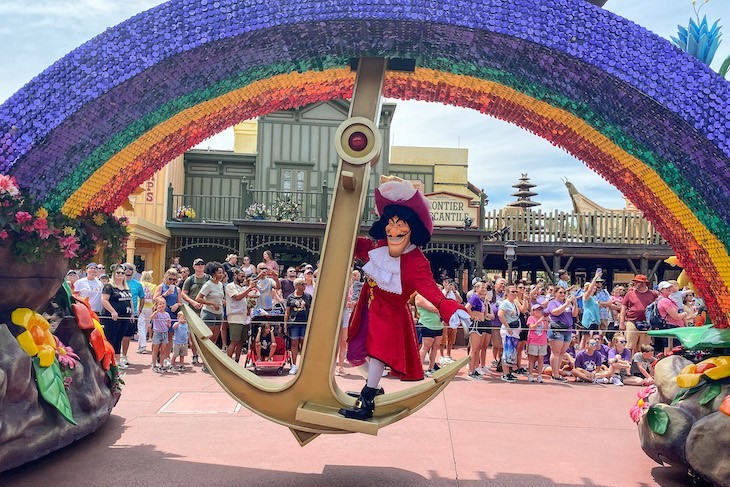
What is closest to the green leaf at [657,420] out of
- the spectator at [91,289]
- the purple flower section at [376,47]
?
the purple flower section at [376,47]

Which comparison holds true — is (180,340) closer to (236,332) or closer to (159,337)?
(159,337)

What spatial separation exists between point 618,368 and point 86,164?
25.3 feet

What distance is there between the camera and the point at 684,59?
3779mm

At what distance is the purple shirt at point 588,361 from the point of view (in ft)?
29.3

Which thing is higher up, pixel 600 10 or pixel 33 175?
pixel 600 10

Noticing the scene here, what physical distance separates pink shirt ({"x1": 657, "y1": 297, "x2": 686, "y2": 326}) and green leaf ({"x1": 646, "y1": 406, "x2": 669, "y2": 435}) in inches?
161

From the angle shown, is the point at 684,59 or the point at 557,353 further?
the point at 557,353

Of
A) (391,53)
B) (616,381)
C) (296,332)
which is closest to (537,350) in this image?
(616,381)

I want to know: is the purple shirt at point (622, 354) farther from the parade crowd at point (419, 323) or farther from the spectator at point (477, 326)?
the spectator at point (477, 326)

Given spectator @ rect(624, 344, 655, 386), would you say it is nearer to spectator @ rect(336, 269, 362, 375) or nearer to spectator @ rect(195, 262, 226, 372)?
spectator @ rect(336, 269, 362, 375)

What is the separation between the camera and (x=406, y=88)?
449 centimetres

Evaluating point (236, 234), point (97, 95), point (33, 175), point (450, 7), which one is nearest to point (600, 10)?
point (450, 7)

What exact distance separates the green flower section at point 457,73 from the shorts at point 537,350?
4.79 m

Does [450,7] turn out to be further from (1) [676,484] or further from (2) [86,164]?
(1) [676,484]
